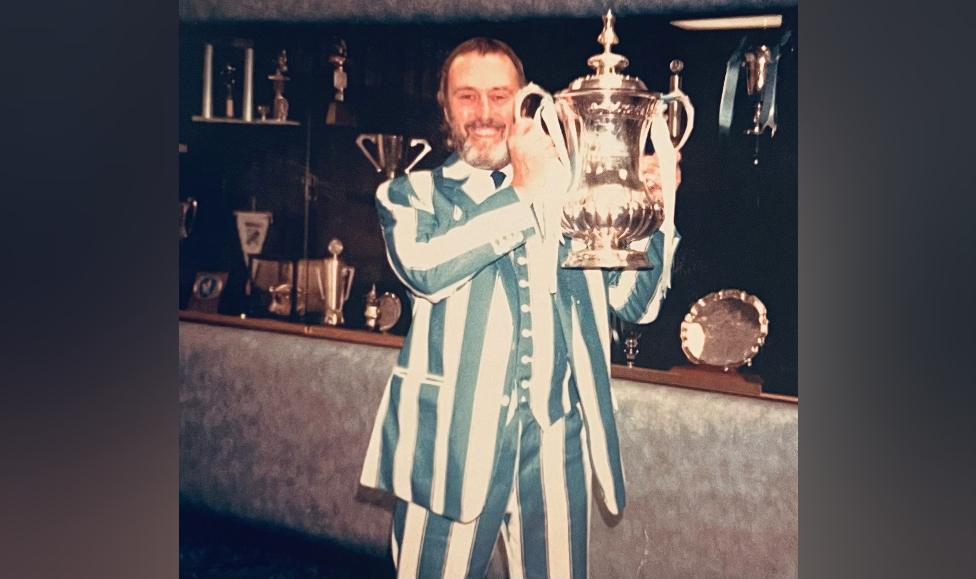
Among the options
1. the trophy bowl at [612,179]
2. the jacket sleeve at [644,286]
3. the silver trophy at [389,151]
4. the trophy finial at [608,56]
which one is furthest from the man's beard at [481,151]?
the jacket sleeve at [644,286]

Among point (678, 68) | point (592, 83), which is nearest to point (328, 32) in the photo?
point (592, 83)

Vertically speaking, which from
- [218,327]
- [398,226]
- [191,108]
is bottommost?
[218,327]

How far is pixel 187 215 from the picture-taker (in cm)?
369

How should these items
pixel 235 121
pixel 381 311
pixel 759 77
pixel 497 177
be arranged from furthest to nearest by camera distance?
pixel 235 121, pixel 381 311, pixel 497 177, pixel 759 77

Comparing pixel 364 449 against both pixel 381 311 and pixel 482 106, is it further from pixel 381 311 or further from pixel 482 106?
pixel 482 106

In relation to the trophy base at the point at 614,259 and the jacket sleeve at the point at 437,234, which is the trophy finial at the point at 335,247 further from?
the trophy base at the point at 614,259

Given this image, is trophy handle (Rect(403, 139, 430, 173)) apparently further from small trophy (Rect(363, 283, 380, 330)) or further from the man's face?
small trophy (Rect(363, 283, 380, 330))

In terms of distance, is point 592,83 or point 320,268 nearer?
point 592,83

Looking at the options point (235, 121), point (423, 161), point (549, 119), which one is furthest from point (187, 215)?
point (549, 119)

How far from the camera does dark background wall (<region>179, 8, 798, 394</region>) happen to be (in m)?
3.17

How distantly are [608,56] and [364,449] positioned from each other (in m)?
1.40

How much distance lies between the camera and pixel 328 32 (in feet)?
11.6
